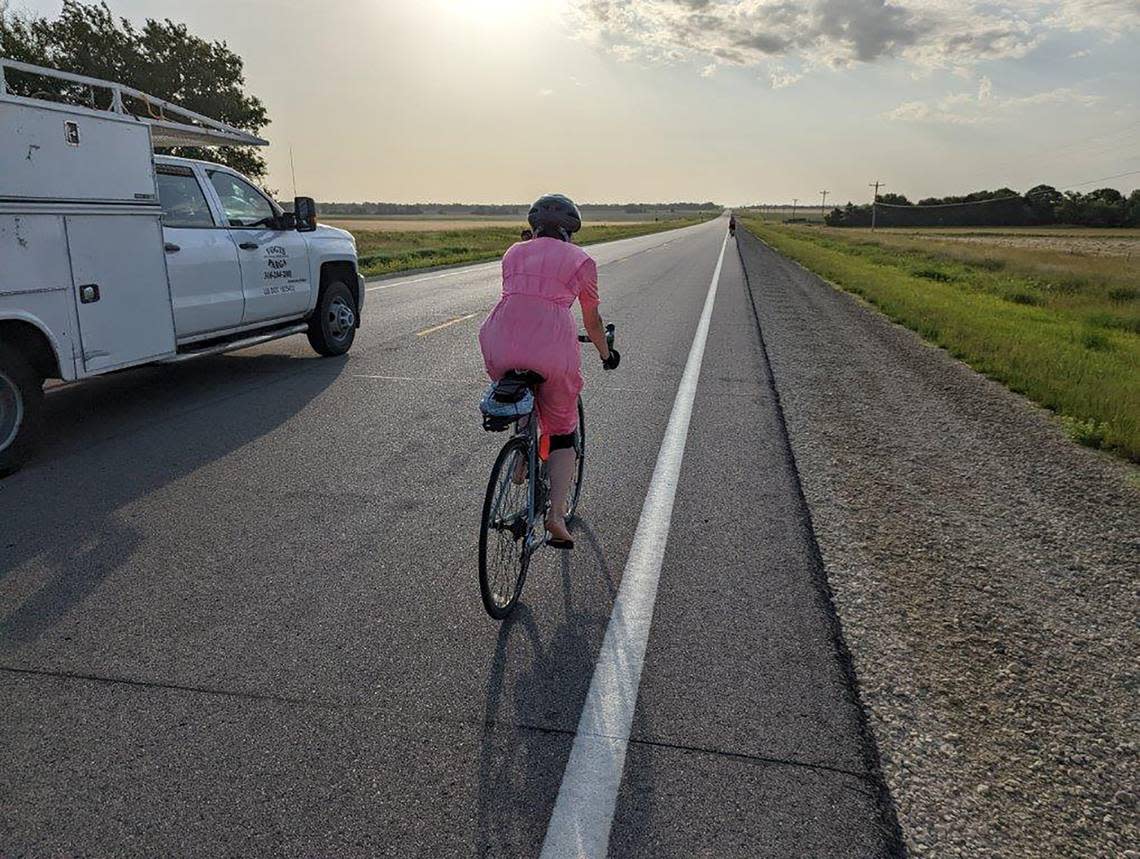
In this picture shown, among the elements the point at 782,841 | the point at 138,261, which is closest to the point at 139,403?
the point at 138,261

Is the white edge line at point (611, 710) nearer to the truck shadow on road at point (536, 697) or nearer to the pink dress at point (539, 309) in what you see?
the truck shadow on road at point (536, 697)

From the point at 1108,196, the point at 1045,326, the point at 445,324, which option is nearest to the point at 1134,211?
the point at 1108,196

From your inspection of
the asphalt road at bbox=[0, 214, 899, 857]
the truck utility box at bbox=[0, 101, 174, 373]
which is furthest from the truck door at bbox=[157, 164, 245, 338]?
the asphalt road at bbox=[0, 214, 899, 857]

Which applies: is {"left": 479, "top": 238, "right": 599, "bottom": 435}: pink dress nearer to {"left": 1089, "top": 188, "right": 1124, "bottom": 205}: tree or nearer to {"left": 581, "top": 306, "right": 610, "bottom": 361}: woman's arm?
{"left": 581, "top": 306, "right": 610, "bottom": 361}: woman's arm

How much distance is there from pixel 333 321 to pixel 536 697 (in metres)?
7.61

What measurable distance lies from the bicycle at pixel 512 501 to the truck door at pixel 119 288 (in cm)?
422

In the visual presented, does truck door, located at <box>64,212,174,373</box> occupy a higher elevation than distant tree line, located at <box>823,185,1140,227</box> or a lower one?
lower

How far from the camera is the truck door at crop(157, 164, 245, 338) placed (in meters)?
6.85

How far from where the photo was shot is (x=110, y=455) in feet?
18.4

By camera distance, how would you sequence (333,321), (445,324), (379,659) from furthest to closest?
1. (445,324)
2. (333,321)
3. (379,659)

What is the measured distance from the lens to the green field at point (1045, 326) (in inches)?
287

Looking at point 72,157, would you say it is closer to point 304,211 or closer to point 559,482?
point 304,211

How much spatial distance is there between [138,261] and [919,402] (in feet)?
24.5

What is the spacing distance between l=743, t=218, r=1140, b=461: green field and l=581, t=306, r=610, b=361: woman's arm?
4.88 metres
